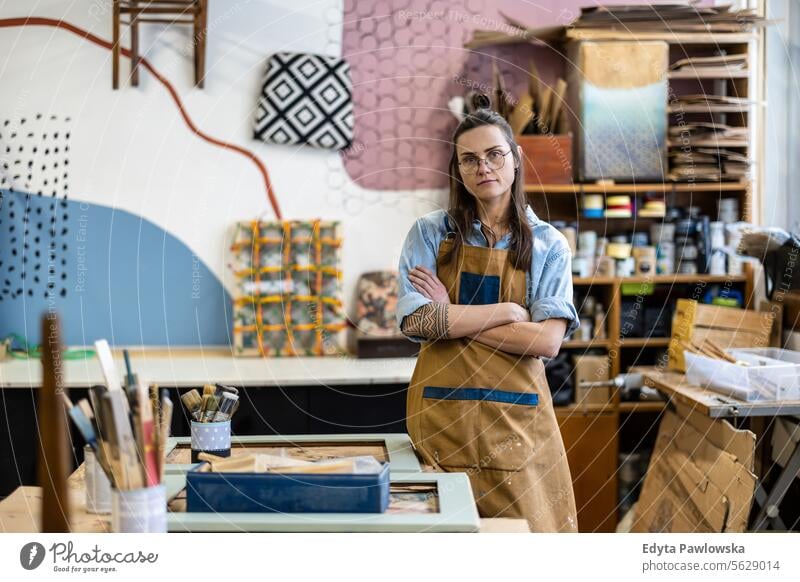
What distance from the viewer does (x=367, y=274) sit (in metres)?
3.51

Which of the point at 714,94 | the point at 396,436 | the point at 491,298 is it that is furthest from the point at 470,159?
the point at 714,94

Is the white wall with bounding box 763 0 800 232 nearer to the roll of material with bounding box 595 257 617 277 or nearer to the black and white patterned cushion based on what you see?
the roll of material with bounding box 595 257 617 277

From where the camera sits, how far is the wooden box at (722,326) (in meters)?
3.15

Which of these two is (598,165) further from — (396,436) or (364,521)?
(364,521)

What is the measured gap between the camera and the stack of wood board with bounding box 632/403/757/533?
2.54 meters

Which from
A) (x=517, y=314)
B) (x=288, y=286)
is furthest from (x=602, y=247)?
(x=517, y=314)

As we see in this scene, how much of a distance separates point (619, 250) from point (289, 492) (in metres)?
2.36

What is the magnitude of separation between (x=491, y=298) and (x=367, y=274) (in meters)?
1.58

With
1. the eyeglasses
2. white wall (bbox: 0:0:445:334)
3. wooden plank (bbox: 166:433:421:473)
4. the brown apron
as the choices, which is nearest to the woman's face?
the eyeglasses

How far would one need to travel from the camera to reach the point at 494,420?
74.3 inches

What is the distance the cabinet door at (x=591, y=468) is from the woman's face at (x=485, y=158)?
1609 millimetres

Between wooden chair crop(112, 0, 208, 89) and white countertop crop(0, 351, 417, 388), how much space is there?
102cm

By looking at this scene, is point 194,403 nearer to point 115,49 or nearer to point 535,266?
point 535,266
